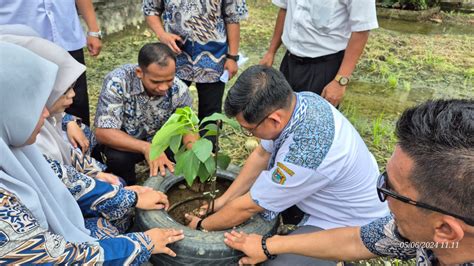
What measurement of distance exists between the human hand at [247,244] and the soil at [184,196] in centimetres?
54

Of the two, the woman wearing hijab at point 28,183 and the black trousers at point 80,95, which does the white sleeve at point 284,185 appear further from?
the black trousers at point 80,95

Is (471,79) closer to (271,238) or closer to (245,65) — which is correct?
(245,65)

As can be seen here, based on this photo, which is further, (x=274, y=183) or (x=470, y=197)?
(x=274, y=183)

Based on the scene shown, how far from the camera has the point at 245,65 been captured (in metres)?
Result: 5.39

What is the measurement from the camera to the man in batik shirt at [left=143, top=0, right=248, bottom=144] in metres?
2.88

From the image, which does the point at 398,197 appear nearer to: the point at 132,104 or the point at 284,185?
the point at 284,185

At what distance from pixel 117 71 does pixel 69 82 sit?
0.73 m

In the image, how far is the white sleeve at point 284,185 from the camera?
5.81 feet

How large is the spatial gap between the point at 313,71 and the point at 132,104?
1.25 meters

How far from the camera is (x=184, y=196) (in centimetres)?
234

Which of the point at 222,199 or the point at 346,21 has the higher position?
the point at 346,21

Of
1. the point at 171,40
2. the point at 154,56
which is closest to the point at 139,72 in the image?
the point at 154,56

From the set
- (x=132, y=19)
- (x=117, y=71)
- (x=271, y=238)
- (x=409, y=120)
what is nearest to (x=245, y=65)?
(x=132, y=19)

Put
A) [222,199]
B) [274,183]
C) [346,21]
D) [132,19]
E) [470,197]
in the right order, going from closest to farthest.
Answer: [470,197] → [274,183] → [222,199] → [346,21] → [132,19]
